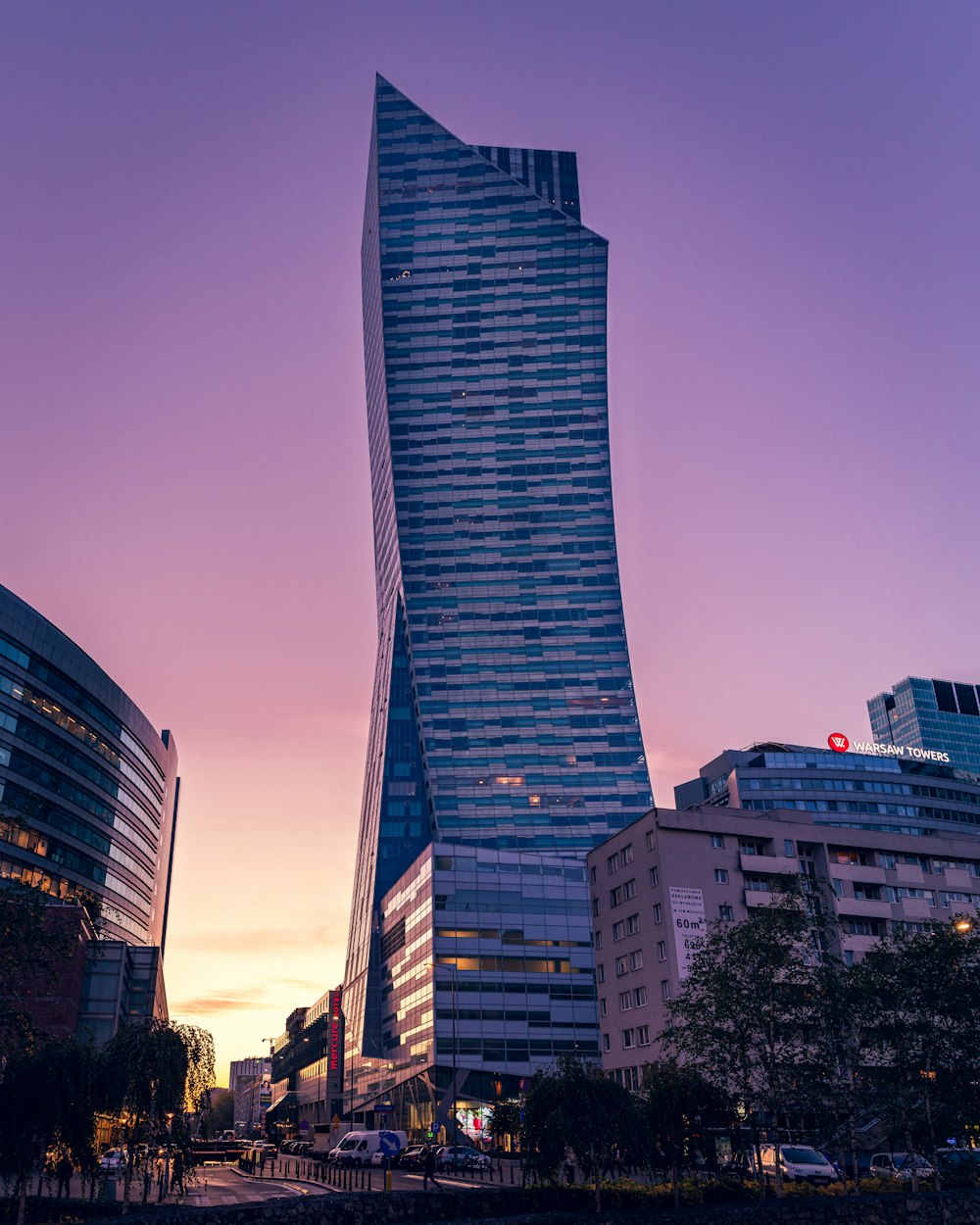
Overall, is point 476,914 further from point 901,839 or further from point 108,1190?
point 108,1190

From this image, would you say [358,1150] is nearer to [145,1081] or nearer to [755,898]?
[755,898]

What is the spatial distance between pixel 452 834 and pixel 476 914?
5587 cm

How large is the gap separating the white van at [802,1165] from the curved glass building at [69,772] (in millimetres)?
79167

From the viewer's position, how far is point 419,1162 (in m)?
81.0

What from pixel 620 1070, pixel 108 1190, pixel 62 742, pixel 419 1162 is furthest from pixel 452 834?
pixel 108 1190

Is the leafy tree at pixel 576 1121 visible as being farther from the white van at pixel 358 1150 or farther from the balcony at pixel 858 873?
the balcony at pixel 858 873

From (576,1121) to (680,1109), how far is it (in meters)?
8.20

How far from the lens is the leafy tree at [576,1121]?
1668 inches

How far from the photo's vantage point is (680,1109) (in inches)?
1905

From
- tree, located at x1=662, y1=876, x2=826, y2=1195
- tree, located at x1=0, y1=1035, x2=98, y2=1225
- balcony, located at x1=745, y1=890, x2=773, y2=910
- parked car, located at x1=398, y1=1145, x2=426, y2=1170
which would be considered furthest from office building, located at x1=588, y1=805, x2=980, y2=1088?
tree, located at x1=0, y1=1035, x2=98, y2=1225

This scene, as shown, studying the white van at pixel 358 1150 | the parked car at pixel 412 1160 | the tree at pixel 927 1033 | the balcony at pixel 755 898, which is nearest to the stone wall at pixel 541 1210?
the tree at pixel 927 1033

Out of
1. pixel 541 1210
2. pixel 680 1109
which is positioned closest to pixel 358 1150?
pixel 680 1109

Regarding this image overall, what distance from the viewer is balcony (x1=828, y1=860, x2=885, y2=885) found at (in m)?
104

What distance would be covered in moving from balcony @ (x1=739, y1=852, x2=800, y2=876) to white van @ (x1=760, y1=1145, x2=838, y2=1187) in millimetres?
38595
